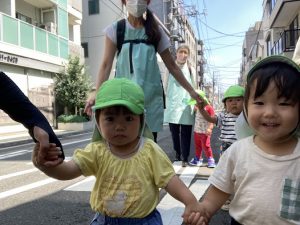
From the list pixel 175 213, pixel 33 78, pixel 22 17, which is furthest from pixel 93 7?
pixel 175 213

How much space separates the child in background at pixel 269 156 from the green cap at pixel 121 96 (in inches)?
20.7

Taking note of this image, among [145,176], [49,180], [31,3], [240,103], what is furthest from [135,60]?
[31,3]

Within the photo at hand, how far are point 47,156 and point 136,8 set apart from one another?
1517mm

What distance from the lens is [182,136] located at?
19.1 feet

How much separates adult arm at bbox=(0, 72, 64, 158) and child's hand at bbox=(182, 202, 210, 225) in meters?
0.64

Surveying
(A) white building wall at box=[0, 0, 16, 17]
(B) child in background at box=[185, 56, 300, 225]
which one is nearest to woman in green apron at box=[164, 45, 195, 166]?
(B) child in background at box=[185, 56, 300, 225]

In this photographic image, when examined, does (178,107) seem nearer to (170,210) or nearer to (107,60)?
(170,210)

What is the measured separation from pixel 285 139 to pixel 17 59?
17.3 m

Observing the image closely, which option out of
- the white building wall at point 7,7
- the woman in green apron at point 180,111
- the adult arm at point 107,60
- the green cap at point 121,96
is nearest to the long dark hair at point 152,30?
the adult arm at point 107,60

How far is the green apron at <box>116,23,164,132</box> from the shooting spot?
282 cm

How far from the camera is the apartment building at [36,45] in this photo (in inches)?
669

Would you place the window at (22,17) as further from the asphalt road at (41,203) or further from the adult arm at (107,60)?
the adult arm at (107,60)

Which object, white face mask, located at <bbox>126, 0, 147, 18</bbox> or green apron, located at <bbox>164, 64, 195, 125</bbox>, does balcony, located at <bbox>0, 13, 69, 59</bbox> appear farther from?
white face mask, located at <bbox>126, 0, 147, 18</bbox>

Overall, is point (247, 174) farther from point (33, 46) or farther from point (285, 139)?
point (33, 46)
